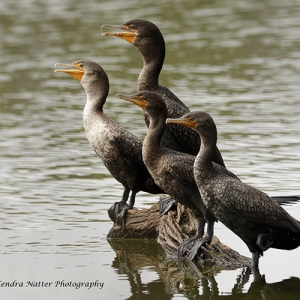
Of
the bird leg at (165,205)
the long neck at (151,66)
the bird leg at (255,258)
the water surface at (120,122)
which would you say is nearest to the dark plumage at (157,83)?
the long neck at (151,66)

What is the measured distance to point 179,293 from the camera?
26.0 feet

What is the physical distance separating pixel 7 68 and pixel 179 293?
10.8 metres

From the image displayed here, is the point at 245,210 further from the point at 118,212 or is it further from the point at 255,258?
the point at 118,212

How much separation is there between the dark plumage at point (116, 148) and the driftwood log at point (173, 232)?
0.14 m

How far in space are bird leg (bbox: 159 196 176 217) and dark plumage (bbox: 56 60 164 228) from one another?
0.13 metres


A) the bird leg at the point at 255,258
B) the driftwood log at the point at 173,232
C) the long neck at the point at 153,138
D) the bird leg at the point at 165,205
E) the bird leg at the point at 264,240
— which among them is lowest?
the driftwood log at the point at 173,232

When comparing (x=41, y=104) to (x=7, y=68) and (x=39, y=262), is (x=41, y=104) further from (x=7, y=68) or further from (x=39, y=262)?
(x=39, y=262)

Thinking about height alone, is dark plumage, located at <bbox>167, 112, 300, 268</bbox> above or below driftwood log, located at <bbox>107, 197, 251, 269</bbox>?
above

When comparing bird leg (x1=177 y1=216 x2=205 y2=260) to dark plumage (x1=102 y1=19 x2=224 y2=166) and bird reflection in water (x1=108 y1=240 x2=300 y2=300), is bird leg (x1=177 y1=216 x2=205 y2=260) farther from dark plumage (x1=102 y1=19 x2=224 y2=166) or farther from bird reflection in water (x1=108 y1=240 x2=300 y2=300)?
dark plumage (x1=102 y1=19 x2=224 y2=166)

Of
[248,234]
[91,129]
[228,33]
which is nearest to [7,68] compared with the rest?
[228,33]

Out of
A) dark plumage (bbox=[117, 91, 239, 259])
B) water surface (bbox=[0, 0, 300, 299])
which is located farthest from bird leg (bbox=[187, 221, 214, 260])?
water surface (bbox=[0, 0, 300, 299])

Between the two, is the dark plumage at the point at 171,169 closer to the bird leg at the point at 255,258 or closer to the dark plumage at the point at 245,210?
the dark plumage at the point at 245,210

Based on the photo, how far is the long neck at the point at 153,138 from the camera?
28.0 feet

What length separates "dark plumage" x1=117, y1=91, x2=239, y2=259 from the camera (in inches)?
332
